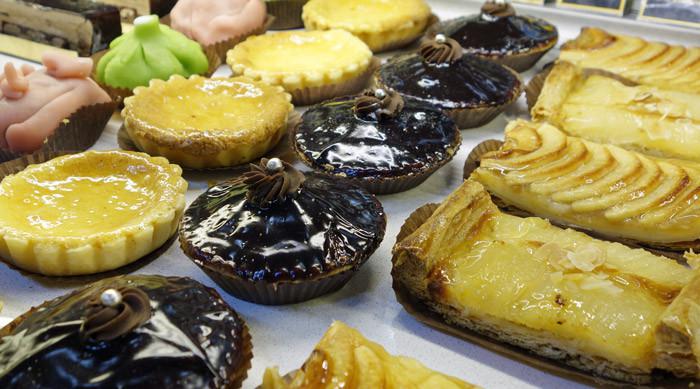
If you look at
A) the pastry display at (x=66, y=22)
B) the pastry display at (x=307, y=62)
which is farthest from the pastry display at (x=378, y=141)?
the pastry display at (x=66, y=22)

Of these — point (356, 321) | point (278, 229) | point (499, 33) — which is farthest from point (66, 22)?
point (356, 321)

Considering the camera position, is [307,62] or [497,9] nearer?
[307,62]

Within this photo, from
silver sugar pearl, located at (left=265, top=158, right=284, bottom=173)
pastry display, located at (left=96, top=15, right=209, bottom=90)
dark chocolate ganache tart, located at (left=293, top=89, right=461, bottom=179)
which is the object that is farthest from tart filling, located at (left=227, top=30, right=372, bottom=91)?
silver sugar pearl, located at (left=265, top=158, right=284, bottom=173)

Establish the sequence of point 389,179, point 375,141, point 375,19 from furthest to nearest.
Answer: point 375,19 < point 375,141 < point 389,179

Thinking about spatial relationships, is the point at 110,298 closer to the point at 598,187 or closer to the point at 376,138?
the point at 376,138

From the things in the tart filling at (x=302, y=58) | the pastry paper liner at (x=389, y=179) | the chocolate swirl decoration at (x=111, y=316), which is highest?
the chocolate swirl decoration at (x=111, y=316)

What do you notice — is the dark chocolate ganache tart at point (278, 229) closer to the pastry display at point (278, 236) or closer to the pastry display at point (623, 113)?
the pastry display at point (278, 236)
